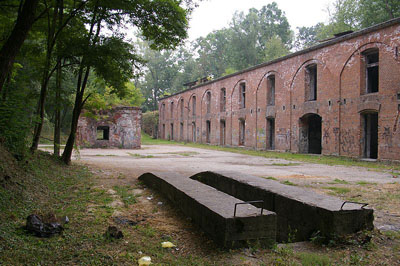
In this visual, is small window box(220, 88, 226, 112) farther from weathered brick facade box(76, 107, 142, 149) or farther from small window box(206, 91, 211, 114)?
weathered brick facade box(76, 107, 142, 149)

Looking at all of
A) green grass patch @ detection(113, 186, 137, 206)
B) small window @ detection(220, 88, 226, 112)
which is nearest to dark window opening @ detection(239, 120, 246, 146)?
small window @ detection(220, 88, 226, 112)

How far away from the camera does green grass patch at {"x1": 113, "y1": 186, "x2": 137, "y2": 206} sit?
17.9 feet

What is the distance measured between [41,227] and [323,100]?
53.7 ft

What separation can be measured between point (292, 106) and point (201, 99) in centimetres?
1386

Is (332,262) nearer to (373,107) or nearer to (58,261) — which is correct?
(58,261)

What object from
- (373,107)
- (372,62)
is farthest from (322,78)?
(373,107)

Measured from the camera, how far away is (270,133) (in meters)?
21.9

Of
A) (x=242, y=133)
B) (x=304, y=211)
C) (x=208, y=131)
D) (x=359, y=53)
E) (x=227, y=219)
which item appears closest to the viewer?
(x=227, y=219)

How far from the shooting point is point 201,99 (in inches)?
1252

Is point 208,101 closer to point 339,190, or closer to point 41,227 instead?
point 339,190

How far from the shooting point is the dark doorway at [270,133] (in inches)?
854

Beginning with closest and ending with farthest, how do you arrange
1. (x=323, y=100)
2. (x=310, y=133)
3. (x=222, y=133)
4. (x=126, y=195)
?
1. (x=126, y=195)
2. (x=323, y=100)
3. (x=310, y=133)
4. (x=222, y=133)

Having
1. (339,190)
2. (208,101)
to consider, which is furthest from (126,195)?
(208,101)

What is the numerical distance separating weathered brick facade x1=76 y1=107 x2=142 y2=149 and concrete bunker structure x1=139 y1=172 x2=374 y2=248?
17015 millimetres
